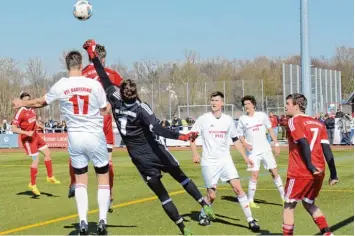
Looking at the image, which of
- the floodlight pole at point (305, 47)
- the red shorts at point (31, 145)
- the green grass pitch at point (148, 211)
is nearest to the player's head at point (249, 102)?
the green grass pitch at point (148, 211)

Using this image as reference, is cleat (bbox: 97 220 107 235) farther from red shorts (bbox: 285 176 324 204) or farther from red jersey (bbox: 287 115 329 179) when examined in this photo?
red jersey (bbox: 287 115 329 179)

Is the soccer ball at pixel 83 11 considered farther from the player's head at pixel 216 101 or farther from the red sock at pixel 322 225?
the red sock at pixel 322 225

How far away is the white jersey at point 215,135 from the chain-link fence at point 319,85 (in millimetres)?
16654

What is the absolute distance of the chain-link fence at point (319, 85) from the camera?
30.6 metres

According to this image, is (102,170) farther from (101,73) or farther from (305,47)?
(305,47)

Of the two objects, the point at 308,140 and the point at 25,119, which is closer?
the point at 308,140

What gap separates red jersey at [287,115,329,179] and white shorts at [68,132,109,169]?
2762mm

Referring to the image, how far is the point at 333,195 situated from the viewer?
14312 mm

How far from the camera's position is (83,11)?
11.7 metres

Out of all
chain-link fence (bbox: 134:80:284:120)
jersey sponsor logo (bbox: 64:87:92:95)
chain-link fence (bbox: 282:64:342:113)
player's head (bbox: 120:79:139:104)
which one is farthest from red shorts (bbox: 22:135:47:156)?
chain-link fence (bbox: 134:80:284:120)

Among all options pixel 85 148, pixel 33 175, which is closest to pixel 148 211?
pixel 85 148

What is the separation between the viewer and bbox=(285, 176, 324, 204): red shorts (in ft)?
27.3

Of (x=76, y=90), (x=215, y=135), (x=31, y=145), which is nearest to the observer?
(x=76, y=90)

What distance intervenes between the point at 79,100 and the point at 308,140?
10.7 feet
